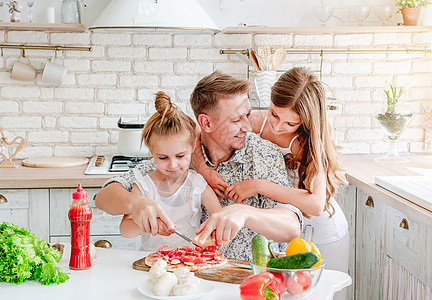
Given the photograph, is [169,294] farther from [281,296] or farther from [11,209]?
[11,209]

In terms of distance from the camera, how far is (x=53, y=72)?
10.9ft

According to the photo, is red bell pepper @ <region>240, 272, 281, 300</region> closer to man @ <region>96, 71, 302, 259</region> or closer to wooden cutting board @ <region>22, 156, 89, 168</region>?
man @ <region>96, 71, 302, 259</region>

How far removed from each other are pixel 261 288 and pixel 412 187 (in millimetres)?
1336

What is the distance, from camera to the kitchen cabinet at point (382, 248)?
Answer: 2201 millimetres

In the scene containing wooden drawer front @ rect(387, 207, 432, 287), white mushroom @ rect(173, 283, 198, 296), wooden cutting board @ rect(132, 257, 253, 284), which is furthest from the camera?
wooden drawer front @ rect(387, 207, 432, 287)

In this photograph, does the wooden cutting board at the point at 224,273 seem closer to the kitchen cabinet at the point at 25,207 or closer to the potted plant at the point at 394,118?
the kitchen cabinet at the point at 25,207

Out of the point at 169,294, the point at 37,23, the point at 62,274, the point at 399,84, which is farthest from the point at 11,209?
the point at 399,84

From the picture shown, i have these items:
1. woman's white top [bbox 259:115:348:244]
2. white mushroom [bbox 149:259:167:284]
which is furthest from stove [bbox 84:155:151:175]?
white mushroom [bbox 149:259:167:284]

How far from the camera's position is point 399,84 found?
3600 millimetres

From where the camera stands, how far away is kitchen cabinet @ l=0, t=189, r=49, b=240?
284 cm

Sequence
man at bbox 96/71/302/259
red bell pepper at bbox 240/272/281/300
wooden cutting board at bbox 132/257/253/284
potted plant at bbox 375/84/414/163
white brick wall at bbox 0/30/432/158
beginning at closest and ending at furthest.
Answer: red bell pepper at bbox 240/272/281/300 → wooden cutting board at bbox 132/257/253/284 → man at bbox 96/71/302/259 → potted plant at bbox 375/84/414/163 → white brick wall at bbox 0/30/432/158

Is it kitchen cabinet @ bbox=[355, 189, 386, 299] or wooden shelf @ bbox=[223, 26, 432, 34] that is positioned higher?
wooden shelf @ bbox=[223, 26, 432, 34]

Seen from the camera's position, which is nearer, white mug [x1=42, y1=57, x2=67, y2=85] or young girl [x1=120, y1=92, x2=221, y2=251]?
young girl [x1=120, y1=92, x2=221, y2=251]

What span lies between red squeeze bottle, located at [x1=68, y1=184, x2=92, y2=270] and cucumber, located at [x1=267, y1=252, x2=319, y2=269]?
0.58m
